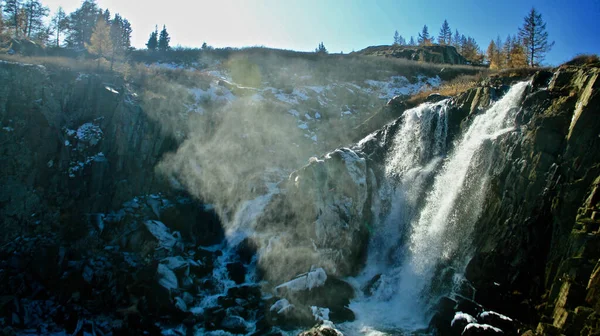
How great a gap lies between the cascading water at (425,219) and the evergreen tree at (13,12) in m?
67.8

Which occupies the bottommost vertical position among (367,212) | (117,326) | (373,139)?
(117,326)

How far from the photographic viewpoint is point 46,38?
2736 inches

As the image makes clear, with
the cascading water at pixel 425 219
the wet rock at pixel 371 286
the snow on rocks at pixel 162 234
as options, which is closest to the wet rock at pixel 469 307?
the cascading water at pixel 425 219

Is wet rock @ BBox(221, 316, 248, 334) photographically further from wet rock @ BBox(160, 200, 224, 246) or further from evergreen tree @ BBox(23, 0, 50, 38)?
evergreen tree @ BBox(23, 0, 50, 38)

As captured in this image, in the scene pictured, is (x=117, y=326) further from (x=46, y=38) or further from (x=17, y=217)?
(x=46, y=38)

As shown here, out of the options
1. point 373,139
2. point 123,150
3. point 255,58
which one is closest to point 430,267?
point 373,139

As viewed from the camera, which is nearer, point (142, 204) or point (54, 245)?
point (54, 245)

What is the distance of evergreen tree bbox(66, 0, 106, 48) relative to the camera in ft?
237

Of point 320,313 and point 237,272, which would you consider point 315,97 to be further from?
point 320,313

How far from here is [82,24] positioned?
238ft

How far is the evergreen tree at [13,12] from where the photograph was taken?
6116 centimetres

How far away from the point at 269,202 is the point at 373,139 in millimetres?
10773

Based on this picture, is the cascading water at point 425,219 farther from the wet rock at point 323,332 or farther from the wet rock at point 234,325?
the wet rock at point 234,325

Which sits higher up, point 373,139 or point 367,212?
point 373,139
